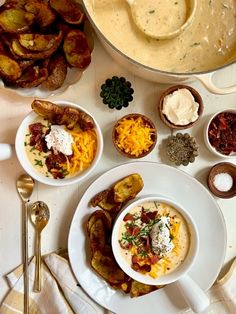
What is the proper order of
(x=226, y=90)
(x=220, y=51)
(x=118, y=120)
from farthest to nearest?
1. (x=118, y=120)
2. (x=220, y=51)
3. (x=226, y=90)

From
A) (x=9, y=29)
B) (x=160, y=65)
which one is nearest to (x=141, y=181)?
(x=160, y=65)

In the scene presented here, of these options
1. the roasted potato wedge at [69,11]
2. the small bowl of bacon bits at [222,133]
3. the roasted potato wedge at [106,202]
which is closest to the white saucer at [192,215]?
the roasted potato wedge at [106,202]

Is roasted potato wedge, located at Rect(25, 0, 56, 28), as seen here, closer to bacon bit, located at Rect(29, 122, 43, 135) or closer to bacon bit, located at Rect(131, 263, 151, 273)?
bacon bit, located at Rect(29, 122, 43, 135)

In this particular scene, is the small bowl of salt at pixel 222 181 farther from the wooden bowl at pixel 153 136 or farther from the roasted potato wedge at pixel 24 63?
the roasted potato wedge at pixel 24 63

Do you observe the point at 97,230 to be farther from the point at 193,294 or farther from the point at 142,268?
the point at 193,294

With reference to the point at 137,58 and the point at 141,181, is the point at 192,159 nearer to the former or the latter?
the point at 141,181

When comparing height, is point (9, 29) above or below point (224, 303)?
above

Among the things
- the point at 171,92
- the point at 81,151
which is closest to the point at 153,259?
the point at 81,151

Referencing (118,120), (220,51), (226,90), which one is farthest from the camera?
(118,120)
